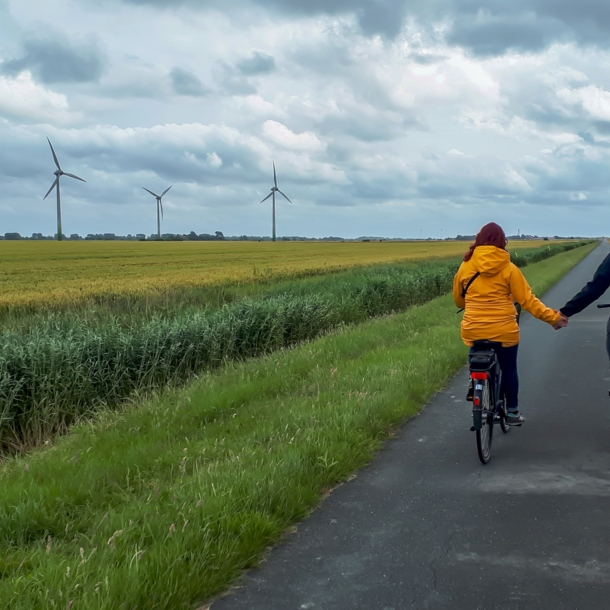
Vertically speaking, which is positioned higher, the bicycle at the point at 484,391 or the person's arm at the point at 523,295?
the person's arm at the point at 523,295

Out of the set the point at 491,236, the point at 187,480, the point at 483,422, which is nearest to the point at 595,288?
the point at 491,236

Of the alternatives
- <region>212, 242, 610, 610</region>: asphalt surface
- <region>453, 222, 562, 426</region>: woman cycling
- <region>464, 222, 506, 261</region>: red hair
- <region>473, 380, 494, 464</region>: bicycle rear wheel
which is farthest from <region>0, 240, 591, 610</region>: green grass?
<region>464, 222, 506, 261</region>: red hair

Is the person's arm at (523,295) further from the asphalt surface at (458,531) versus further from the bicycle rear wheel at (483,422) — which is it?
the asphalt surface at (458,531)

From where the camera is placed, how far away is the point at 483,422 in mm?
5199

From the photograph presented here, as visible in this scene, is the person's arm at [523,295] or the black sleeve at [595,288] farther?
the person's arm at [523,295]

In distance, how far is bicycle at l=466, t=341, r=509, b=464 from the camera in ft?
16.8

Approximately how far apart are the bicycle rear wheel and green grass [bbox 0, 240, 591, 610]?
944 mm

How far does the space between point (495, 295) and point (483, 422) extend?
3.64 ft

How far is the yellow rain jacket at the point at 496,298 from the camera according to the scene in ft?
17.7

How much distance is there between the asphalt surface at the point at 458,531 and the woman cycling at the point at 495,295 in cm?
104

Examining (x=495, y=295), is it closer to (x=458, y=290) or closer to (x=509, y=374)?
(x=458, y=290)

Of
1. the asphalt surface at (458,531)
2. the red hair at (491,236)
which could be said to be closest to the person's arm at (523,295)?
the red hair at (491,236)

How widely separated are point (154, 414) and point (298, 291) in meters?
11.4

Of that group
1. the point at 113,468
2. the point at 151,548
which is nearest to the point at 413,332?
the point at 113,468
